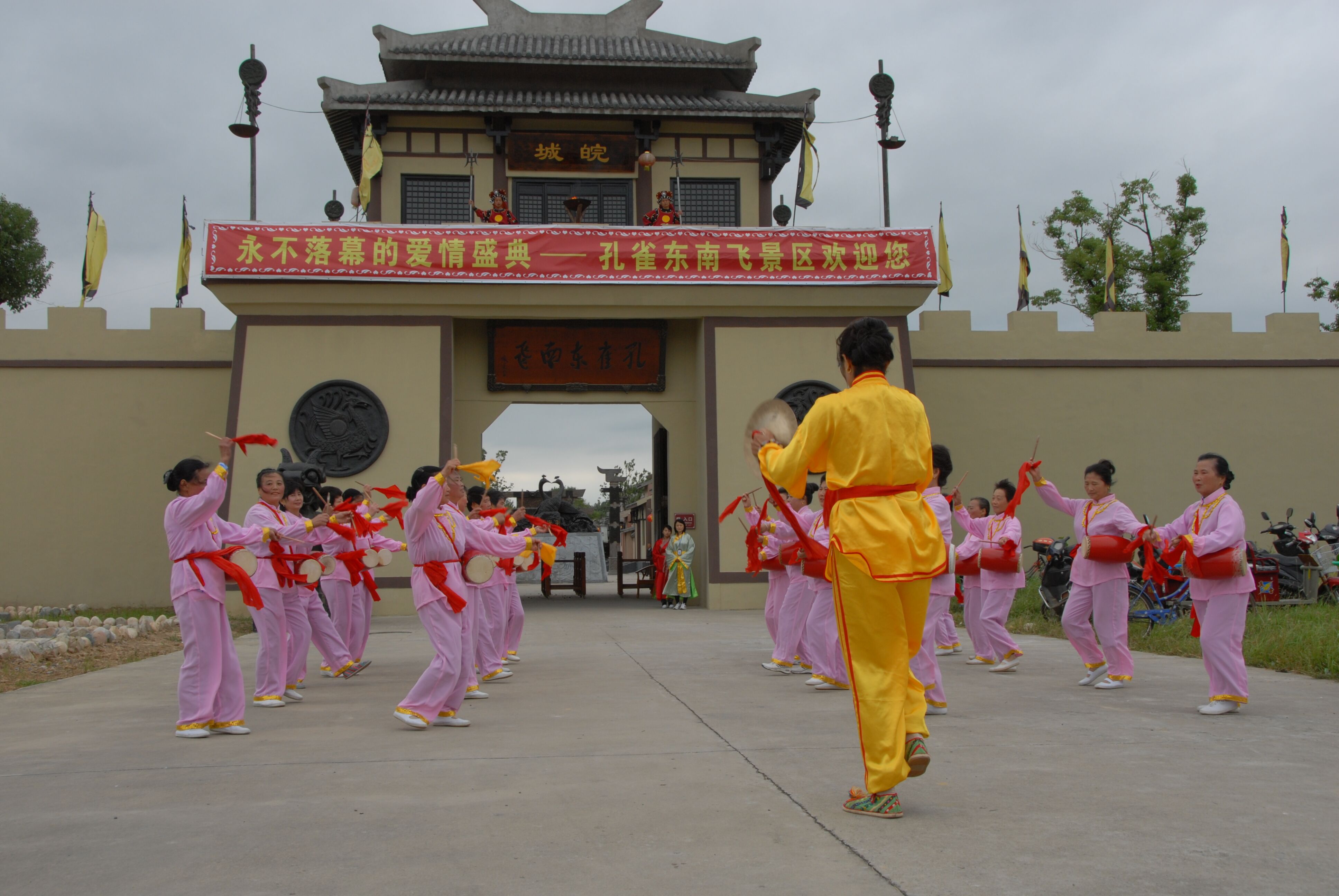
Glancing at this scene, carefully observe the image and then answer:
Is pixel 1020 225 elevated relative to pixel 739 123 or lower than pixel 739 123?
lower

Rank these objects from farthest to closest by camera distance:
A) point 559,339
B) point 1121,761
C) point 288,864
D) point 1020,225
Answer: point 1020,225 → point 559,339 → point 1121,761 → point 288,864

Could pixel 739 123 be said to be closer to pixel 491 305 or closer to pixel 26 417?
pixel 491 305

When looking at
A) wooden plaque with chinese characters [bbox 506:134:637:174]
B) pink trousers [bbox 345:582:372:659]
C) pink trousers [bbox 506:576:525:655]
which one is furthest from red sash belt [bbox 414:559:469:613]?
wooden plaque with chinese characters [bbox 506:134:637:174]

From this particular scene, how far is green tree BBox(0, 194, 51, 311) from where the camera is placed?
90.7ft

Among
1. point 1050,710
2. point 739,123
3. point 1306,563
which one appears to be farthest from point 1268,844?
point 739,123

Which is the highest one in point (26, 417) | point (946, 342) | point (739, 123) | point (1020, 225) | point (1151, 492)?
point (739, 123)

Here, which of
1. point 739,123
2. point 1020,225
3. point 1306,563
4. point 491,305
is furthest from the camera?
point 1020,225

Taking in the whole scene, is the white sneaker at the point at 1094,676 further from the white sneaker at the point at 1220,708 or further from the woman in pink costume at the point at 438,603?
the woman in pink costume at the point at 438,603

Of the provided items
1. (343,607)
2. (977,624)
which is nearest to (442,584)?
(343,607)

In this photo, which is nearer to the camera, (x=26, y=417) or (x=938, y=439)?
(x=26, y=417)

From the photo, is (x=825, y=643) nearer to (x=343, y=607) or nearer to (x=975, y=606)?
(x=975, y=606)

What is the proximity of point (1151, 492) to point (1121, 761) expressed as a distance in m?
13.8

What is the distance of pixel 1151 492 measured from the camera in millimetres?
17297

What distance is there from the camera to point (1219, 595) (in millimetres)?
6355
